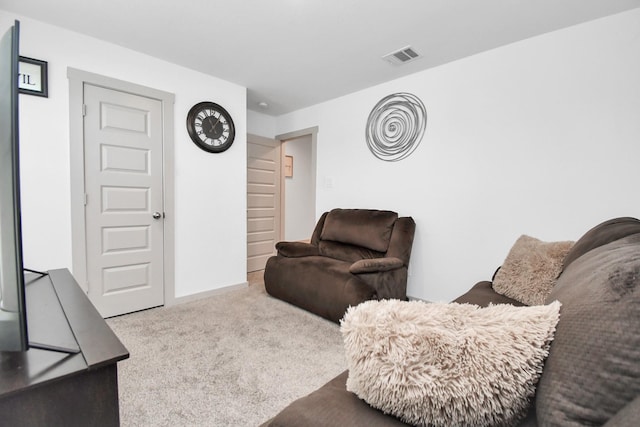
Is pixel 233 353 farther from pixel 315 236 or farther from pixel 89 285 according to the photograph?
pixel 315 236

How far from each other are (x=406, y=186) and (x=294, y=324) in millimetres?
1826

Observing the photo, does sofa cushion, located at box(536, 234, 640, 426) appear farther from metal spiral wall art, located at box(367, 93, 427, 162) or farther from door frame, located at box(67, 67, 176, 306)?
door frame, located at box(67, 67, 176, 306)

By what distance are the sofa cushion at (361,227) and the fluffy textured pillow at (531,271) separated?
3.79 feet

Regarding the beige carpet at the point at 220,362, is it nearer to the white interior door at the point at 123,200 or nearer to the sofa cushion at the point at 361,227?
the white interior door at the point at 123,200

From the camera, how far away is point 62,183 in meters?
2.38

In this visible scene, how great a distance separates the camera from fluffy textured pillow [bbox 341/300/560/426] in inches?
22.5

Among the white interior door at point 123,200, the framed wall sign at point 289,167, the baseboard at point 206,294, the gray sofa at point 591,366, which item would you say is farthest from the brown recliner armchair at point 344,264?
the framed wall sign at point 289,167

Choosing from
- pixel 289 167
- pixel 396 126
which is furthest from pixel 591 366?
pixel 289 167

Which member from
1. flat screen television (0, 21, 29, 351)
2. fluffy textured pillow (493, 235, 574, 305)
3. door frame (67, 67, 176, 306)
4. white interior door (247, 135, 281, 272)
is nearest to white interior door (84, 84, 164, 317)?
door frame (67, 67, 176, 306)

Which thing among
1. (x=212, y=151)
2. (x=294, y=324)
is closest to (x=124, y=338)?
(x=294, y=324)

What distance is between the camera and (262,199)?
4.50 metres

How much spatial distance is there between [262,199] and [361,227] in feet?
6.35

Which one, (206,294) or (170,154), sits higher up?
(170,154)

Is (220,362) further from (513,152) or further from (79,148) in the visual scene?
(513,152)
